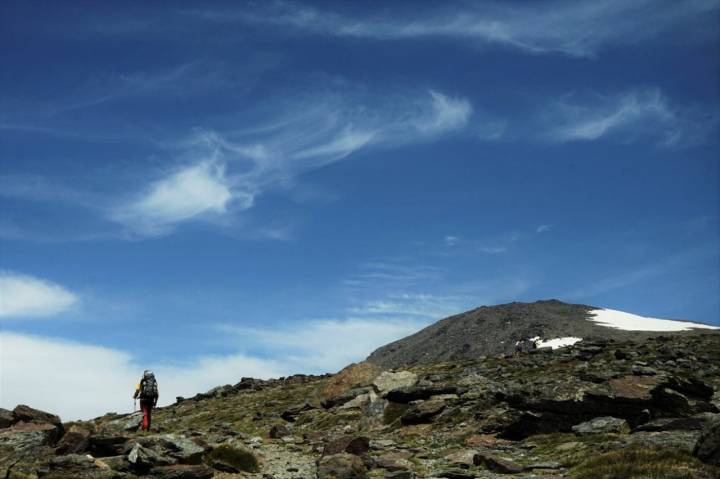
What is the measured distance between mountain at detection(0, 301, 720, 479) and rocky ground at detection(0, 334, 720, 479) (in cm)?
5

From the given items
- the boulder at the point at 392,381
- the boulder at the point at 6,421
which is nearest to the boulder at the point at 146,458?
the boulder at the point at 6,421

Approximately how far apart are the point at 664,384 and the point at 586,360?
2307 centimetres

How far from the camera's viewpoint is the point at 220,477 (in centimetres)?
1703

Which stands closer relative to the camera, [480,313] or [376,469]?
[376,469]

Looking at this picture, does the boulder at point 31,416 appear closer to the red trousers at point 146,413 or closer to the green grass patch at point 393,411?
the red trousers at point 146,413

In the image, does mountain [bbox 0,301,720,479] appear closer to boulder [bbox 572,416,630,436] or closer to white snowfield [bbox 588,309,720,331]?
boulder [bbox 572,416,630,436]

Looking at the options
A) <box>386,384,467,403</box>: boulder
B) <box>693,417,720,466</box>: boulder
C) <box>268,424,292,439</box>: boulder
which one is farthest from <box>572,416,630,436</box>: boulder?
<box>268,424,292,439</box>: boulder

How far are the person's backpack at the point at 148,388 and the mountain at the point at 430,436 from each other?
6.31ft

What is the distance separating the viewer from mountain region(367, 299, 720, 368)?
3681 inches

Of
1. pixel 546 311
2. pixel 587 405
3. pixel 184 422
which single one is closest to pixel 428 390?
pixel 587 405

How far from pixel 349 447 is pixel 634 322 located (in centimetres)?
10366

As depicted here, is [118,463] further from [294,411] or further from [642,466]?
[294,411]

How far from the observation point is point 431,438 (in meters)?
24.0

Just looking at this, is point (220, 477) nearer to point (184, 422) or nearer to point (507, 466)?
point (507, 466)
